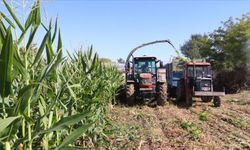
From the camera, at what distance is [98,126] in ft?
17.9

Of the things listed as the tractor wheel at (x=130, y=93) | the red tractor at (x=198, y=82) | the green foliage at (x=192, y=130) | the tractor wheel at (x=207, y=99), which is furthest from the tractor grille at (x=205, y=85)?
the green foliage at (x=192, y=130)

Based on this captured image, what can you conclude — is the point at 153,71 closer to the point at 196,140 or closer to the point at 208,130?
the point at 208,130

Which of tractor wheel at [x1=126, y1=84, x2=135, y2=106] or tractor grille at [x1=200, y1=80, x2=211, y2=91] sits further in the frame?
tractor grille at [x1=200, y1=80, x2=211, y2=91]

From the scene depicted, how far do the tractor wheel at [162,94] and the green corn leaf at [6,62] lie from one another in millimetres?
9774

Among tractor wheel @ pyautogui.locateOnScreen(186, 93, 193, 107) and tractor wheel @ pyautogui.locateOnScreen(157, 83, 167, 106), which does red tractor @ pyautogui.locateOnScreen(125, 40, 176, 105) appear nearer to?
tractor wheel @ pyautogui.locateOnScreen(157, 83, 167, 106)

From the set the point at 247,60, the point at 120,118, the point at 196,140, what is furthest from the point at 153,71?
the point at 247,60

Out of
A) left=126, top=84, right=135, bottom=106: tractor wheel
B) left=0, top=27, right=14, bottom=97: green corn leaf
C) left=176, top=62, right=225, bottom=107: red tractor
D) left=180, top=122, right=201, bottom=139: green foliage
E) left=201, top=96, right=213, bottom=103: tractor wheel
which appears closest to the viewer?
left=0, top=27, right=14, bottom=97: green corn leaf

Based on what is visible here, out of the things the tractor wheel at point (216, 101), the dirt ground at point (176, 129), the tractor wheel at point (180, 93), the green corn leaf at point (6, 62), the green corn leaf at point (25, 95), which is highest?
the green corn leaf at point (6, 62)

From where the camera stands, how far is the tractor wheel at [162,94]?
1131cm

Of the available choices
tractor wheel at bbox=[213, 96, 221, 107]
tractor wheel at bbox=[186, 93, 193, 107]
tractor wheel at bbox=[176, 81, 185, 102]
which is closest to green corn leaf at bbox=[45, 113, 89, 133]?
tractor wheel at bbox=[186, 93, 193, 107]

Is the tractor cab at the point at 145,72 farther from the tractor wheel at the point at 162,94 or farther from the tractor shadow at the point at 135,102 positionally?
the tractor shadow at the point at 135,102

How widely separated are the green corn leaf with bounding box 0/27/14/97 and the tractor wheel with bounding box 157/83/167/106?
977cm

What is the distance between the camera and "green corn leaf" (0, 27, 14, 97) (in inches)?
60.6

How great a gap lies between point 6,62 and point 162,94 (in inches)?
396
